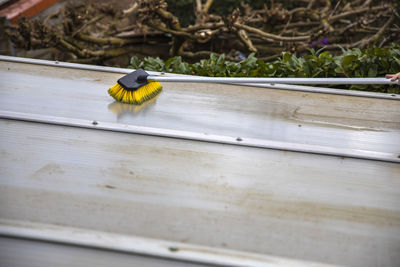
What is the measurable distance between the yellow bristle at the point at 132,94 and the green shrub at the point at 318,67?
75cm

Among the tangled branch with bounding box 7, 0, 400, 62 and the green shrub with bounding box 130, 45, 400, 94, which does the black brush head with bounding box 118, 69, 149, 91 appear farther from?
the tangled branch with bounding box 7, 0, 400, 62

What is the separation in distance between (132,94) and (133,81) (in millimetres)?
102

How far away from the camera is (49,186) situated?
1424 mm

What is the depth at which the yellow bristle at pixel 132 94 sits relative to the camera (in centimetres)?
217

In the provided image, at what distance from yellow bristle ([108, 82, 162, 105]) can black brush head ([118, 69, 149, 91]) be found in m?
0.02

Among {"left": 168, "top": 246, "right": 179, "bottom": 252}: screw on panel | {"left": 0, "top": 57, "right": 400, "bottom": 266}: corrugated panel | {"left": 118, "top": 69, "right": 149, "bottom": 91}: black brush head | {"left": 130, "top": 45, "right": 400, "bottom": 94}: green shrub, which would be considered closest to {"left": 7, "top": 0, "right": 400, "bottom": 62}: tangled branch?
Answer: {"left": 130, "top": 45, "right": 400, "bottom": 94}: green shrub

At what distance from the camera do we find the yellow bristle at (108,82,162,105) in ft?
7.11

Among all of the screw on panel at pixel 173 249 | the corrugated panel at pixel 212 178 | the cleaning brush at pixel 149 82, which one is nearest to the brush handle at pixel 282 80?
the cleaning brush at pixel 149 82

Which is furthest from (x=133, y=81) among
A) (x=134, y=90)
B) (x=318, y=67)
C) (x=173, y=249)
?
(x=318, y=67)

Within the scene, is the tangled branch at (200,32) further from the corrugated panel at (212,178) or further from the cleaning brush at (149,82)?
the corrugated panel at (212,178)

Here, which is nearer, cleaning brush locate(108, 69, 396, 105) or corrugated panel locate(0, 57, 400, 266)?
corrugated panel locate(0, 57, 400, 266)

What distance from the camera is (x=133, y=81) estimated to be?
2236mm

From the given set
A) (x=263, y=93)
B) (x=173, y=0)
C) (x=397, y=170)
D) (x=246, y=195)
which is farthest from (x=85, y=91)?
(x=173, y=0)

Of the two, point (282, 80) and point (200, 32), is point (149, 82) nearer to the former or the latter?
point (282, 80)
